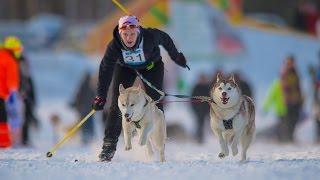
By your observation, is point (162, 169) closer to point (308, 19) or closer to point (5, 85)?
point (5, 85)

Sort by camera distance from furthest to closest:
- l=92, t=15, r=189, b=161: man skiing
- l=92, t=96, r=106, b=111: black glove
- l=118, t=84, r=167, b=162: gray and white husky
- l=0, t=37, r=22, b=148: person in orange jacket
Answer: l=0, t=37, r=22, b=148: person in orange jacket < l=92, t=96, r=106, b=111: black glove < l=92, t=15, r=189, b=161: man skiing < l=118, t=84, r=167, b=162: gray and white husky

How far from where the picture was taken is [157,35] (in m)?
7.91

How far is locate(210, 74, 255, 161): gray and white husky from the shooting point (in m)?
7.62

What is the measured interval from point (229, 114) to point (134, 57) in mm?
962

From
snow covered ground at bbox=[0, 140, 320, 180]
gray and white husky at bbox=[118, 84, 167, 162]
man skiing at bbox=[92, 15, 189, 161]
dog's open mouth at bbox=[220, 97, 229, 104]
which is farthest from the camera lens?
man skiing at bbox=[92, 15, 189, 161]

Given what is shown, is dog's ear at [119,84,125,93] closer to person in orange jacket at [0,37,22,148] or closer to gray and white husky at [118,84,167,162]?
gray and white husky at [118,84,167,162]

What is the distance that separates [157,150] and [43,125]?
9322 mm

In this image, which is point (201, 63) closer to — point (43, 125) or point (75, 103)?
point (43, 125)

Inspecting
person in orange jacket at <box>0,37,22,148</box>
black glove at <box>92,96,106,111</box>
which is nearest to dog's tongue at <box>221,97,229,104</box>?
black glove at <box>92,96,106,111</box>

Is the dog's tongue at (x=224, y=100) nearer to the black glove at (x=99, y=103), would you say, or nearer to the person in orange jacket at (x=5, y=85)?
the black glove at (x=99, y=103)

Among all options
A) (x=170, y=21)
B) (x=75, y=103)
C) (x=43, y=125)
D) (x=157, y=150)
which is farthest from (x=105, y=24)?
(x=157, y=150)

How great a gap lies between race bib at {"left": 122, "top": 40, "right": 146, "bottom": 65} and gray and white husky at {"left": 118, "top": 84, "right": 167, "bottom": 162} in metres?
0.30

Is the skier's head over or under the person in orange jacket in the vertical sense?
over

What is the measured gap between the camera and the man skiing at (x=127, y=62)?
7738 millimetres
